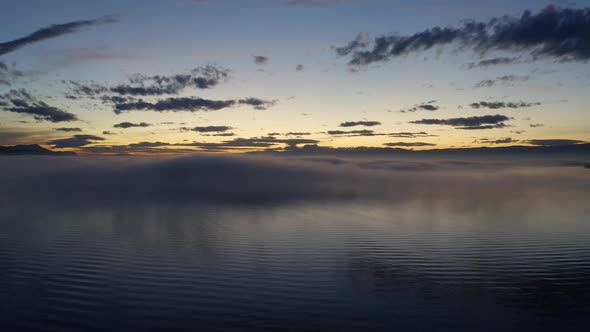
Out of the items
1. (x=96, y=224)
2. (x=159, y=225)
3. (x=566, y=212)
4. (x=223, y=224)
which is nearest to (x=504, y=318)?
(x=223, y=224)

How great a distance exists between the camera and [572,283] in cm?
1528

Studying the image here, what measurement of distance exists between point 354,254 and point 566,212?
26.7 m

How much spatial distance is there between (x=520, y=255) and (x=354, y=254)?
7.75 meters

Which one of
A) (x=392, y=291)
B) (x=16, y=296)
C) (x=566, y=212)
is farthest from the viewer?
(x=566, y=212)

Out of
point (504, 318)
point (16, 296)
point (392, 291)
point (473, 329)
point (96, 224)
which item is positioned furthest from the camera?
point (96, 224)

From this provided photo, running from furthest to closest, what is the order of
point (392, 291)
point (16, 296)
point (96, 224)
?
1. point (96, 224)
2. point (392, 291)
3. point (16, 296)

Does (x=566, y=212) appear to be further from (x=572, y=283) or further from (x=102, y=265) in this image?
(x=102, y=265)

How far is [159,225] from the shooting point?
3000cm

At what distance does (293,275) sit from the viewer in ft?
53.4

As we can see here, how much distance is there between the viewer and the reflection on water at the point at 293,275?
470 inches

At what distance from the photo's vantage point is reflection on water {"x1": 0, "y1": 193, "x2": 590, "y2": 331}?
39.2 ft

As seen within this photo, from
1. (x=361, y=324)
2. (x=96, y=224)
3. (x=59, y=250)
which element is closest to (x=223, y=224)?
(x=96, y=224)

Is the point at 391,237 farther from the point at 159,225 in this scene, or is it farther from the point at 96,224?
the point at 96,224

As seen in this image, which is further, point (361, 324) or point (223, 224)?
point (223, 224)
